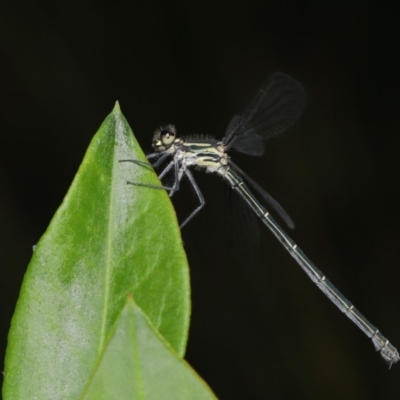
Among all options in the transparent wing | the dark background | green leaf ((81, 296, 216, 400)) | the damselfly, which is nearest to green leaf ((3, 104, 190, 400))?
green leaf ((81, 296, 216, 400))

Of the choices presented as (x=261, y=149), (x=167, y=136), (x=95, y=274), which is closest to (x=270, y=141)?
(x=261, y=149)

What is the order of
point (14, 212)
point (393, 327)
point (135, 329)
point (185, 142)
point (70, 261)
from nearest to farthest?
point (135, 329)
point (70, 261)
point (185, 142)
point (14, 212)
point (393, 327)

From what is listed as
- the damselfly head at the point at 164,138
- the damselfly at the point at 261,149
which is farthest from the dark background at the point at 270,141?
the damselfly head at the point at 164,138

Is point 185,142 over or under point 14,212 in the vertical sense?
over

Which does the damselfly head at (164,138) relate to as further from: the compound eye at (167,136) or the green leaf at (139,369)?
the green leaf at (139,369)

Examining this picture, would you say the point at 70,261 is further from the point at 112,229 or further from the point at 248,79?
the point at 248,79

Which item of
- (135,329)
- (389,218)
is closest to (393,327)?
→ (389,218)
